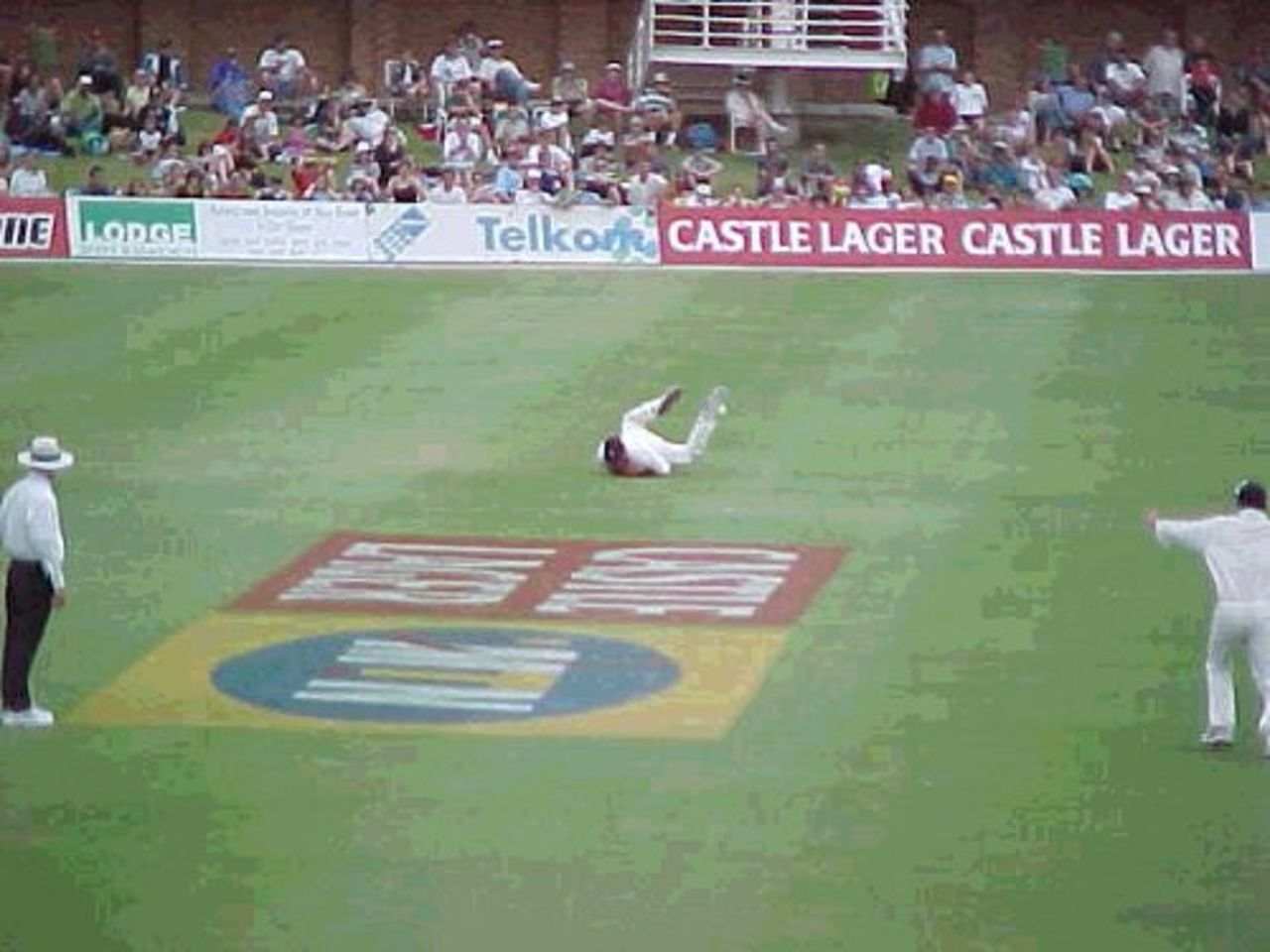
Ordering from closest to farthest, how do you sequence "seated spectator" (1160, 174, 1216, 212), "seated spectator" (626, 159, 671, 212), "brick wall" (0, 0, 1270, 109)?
"seated spectator" (626, 159, 671, 212) < "seated spectator" (1160, 174, 1216, 212) < "brick wall" (0, 0, 1270, 109)

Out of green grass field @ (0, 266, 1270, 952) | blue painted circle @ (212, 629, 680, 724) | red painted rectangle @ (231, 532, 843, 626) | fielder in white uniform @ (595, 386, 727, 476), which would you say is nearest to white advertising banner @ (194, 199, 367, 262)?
green grass field @ (0, 266, 1270, 952)

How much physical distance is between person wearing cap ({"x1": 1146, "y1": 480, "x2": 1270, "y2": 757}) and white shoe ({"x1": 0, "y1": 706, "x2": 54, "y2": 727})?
256 inches

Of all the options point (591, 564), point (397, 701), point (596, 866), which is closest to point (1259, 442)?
point (591, 564)

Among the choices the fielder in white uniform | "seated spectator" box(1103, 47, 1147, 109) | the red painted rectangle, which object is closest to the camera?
the red painted rectangle

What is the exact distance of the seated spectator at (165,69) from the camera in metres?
50.6

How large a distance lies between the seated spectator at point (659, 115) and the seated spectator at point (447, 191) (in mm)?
4642

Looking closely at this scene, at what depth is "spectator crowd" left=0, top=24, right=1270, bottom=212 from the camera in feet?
147

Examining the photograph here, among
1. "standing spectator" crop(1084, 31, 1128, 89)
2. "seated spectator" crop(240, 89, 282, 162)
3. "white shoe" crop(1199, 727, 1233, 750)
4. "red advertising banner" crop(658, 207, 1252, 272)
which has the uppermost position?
"standing spectator" crop(1084, 31, 1128, 89)

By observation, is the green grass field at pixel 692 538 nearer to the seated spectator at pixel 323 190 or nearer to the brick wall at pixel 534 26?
the seated spectator at pixel 323 190

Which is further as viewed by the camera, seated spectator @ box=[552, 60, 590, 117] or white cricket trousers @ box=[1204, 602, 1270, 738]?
seated spectator @ box=[552, 60, 590, 117]

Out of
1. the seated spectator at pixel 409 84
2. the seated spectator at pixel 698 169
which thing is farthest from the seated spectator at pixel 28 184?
the seated spectator at pixel 698 169

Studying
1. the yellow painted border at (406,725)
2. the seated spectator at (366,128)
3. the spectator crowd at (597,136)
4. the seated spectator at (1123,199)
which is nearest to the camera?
the yellow painted border at (406,725)

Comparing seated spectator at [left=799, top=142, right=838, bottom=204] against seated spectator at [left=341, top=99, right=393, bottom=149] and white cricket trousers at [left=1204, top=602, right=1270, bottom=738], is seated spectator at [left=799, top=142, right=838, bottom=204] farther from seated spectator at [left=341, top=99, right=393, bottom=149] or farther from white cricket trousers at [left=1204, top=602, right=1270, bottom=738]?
white cricket trousers at [left=1204, top=602, right=1270, bottom=738]

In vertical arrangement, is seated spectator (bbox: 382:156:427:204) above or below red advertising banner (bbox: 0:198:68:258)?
above
